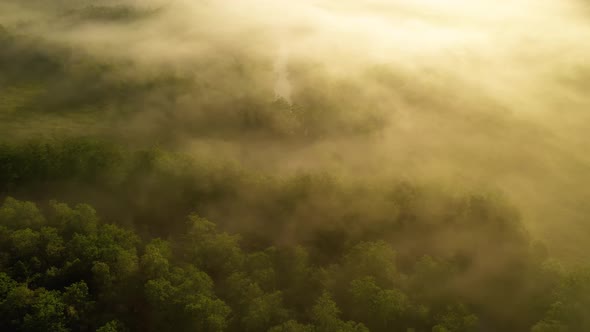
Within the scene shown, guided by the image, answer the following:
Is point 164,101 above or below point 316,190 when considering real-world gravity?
below

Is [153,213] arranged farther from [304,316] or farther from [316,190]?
[304,316]

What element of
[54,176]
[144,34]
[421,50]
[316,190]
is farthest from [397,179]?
[144,34]

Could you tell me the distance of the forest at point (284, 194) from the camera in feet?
123

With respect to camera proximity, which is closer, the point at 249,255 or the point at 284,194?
the point at 249,255

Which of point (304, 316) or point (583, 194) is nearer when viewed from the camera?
point (304, 316)

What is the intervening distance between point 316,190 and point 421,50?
9384cm

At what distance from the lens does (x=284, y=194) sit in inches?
1970

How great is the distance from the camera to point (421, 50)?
130m

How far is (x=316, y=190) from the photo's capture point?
4981 centimetres

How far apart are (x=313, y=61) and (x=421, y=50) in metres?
38.4

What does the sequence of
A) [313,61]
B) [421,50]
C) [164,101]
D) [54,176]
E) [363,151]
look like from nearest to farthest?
[54,176] < [363,151] < [164,101] < [313,61] < [421,50]

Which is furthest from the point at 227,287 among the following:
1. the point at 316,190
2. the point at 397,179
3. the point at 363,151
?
the point at 363,151

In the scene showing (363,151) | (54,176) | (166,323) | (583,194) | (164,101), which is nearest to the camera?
(166,323)

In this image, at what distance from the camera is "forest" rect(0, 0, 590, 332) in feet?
123
